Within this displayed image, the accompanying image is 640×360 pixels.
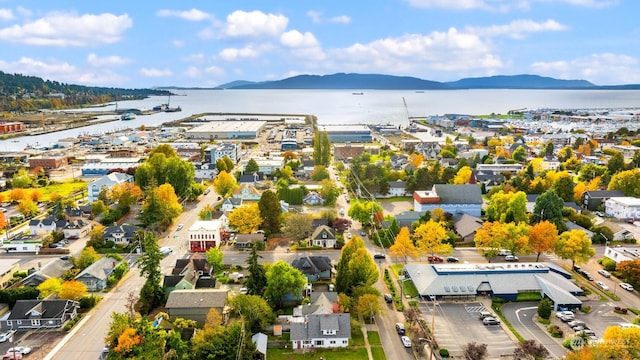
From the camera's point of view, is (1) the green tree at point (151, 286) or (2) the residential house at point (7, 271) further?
(2) the residential house at point (7, 271)

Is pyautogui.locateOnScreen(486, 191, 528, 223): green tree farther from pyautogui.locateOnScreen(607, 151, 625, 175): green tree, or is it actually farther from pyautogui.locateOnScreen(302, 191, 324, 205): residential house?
pyautogui.locateOnScreen(607, 151, 625, 175): green tree

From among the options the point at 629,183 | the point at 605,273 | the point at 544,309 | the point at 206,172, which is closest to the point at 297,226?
the point at 544,309

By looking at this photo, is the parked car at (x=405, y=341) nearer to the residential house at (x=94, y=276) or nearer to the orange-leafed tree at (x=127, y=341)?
the orange-leafed tree at (x=127, y=341)

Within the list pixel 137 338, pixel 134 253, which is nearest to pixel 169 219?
pixel 134 253

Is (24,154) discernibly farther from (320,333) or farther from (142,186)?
(320,333)

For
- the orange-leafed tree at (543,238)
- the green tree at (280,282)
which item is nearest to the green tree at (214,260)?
the green tree at (280,282)

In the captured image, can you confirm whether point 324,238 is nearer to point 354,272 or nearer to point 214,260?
point 214,260
